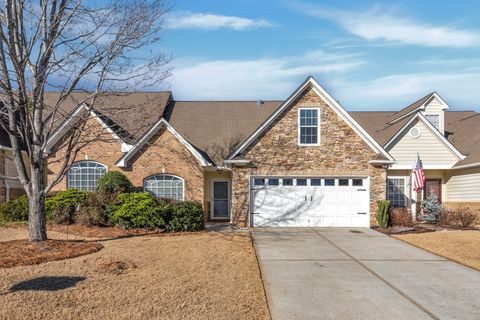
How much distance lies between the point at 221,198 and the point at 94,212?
22.4 ft

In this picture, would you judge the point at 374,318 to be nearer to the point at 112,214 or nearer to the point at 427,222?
the point at 112,214

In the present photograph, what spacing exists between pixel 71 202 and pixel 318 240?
31.8ft

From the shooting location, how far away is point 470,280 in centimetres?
953

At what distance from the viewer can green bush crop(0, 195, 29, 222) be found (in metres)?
18.3

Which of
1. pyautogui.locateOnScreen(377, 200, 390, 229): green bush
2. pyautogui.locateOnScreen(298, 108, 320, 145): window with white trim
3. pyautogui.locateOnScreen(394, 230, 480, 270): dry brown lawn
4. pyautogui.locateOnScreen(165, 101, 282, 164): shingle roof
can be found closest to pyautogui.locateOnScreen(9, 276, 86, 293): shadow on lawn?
pyautogui.locateOnScreen(394, 230, 480, 270): dry brown lawn

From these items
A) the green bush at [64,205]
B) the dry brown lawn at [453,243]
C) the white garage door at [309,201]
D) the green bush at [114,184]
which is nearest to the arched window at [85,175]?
the green bush at [114,184]

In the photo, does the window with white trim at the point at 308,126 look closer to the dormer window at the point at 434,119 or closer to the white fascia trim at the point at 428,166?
the white fascia trim at the point at 428,166

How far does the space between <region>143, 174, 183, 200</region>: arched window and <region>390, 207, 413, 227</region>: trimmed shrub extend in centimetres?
921

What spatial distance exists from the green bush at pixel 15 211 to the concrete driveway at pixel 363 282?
33.9 ft

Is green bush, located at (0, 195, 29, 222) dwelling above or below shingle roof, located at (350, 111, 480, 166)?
below

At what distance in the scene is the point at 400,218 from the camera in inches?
734

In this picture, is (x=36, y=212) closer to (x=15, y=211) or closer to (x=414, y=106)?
(x=15, y=211)

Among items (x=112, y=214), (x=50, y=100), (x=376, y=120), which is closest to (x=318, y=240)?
(x=112, y=214)

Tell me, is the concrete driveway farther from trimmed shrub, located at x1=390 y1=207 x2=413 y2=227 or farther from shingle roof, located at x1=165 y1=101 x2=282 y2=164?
shingle roof, located at x1=165 y1=101 x2=282 y2=164
